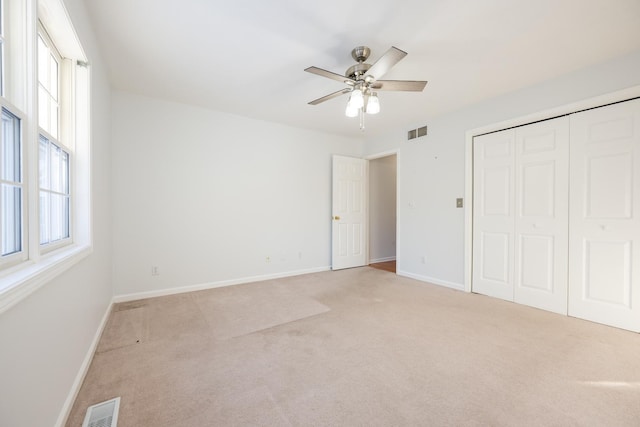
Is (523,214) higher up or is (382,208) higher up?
(382,208)

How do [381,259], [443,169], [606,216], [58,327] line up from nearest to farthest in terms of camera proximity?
1. [58,327]
2. [606,216]
3. [443,169]
4. [381,259]

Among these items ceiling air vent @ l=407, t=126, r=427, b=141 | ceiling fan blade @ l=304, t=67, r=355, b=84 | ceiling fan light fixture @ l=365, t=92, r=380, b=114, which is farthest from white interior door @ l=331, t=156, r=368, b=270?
ceiling fan blade @ l=304, t=67, r=355, b=84

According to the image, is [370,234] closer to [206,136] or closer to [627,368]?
[206,136]

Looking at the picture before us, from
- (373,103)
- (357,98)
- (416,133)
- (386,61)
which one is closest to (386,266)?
(416,133)

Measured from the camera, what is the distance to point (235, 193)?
409 cm

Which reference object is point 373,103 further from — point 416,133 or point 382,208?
point 382,208

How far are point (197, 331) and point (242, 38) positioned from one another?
2.65m

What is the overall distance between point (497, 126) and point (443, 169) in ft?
2.81

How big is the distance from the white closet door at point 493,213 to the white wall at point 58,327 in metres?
4.19

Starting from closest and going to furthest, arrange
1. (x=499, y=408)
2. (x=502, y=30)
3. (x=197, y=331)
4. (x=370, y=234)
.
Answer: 1. (x=499, y=408)
2. (x=502, y=30)
3. (x=197, y=331)
4. (x=370, y=234)

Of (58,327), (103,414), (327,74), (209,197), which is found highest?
(327,74)

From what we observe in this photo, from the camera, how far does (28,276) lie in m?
1.05

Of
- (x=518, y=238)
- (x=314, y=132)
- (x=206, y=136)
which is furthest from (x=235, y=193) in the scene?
(x=518, y=238)

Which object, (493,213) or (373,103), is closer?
(373,103)
